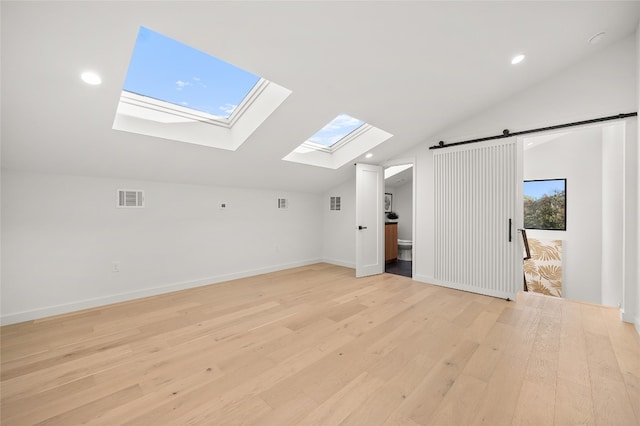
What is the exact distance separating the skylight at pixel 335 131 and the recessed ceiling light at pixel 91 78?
8.23ft

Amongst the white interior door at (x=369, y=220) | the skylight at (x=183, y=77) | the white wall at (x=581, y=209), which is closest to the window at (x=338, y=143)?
the white interior door at (x=369, y=220)

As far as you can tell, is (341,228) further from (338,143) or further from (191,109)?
(191,109)

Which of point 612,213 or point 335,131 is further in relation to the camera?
point 335,131

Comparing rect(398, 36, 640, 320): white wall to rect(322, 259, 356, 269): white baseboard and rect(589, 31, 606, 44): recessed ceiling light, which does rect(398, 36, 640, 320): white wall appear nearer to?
rect(589, 31, 606, 44): recessed ceiling light

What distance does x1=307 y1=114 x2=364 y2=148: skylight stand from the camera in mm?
4047

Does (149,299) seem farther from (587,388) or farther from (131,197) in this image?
(587,388)

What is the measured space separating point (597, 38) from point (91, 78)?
4820mm

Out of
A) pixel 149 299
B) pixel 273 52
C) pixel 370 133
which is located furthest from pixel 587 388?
pixel 149 299

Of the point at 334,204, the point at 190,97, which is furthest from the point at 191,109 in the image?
the point at 334,204

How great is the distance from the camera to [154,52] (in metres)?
2.33

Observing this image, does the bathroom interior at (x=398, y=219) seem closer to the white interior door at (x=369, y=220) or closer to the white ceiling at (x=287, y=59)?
the white interior door at (x=369, y=220)

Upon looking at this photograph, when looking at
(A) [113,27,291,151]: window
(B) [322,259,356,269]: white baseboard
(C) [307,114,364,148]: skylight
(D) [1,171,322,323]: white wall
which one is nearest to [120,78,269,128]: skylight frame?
(A) [113,27,291,151]: window

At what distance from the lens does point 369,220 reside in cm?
491

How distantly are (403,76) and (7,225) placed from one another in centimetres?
454
